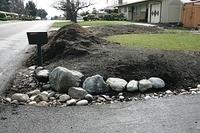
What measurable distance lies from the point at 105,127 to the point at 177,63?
430 cm

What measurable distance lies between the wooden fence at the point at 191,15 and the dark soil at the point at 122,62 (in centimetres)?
2320

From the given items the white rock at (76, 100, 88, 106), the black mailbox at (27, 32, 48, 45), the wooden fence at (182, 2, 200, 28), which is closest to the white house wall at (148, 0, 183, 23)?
the wooden fence at (182, 2, 200, 28)

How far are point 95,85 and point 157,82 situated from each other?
1.45 metres

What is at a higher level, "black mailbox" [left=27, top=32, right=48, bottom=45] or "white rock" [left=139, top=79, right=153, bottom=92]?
"black mailbox" [left=27, top=32, right=48, bottom=45]

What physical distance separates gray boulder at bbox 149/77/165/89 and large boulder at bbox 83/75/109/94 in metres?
1.09

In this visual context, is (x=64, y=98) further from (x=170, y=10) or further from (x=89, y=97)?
(x=170, y=10)

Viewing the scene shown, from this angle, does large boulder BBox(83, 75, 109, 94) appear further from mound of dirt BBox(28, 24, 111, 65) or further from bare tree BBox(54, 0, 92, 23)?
bare tree BBox(54, 0, 92, 23)

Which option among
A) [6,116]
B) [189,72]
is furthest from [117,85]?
[6,116]

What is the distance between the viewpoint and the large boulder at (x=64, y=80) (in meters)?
7.75

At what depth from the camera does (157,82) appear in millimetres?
8023

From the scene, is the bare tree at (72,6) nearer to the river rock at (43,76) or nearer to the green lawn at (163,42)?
the green lawn at (163,42)

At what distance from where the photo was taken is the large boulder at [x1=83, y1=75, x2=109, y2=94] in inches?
300

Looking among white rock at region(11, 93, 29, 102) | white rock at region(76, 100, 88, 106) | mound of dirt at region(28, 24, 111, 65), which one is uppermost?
mound of dirt at region(28, 24, 111, 65)

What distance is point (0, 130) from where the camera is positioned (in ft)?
17.9
